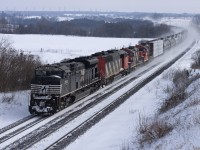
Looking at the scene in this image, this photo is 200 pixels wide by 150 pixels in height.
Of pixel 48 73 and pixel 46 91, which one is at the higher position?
pixel 48 73

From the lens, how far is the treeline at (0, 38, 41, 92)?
2838 cm

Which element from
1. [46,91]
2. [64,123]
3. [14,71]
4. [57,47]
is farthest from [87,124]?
[57,47]

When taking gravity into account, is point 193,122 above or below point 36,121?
above

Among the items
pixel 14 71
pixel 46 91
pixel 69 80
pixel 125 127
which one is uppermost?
pixel 69 80

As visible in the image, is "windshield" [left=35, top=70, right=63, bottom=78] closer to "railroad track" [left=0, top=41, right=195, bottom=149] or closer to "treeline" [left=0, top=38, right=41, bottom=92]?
"railroad track" [left=0, top=41, right=195, bottom=149]

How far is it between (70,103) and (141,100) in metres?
4.80

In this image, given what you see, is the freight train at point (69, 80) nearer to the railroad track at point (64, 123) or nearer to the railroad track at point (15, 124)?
the railroad track at point (15, 124)

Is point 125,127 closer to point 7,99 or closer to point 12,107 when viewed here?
point 12,107

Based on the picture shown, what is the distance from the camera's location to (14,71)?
29.2 metres

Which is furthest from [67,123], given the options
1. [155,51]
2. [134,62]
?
[155,51]

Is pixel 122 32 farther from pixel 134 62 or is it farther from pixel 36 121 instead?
pixel 36 121

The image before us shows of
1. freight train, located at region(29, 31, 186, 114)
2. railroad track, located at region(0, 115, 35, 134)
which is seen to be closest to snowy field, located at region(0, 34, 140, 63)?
freight train, located at region(29, 31, 186, 114)

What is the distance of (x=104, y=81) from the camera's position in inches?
1304

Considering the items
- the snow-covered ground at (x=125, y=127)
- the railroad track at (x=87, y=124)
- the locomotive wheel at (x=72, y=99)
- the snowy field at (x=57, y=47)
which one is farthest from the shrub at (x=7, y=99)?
the snowy field at (x=57, y=47)
